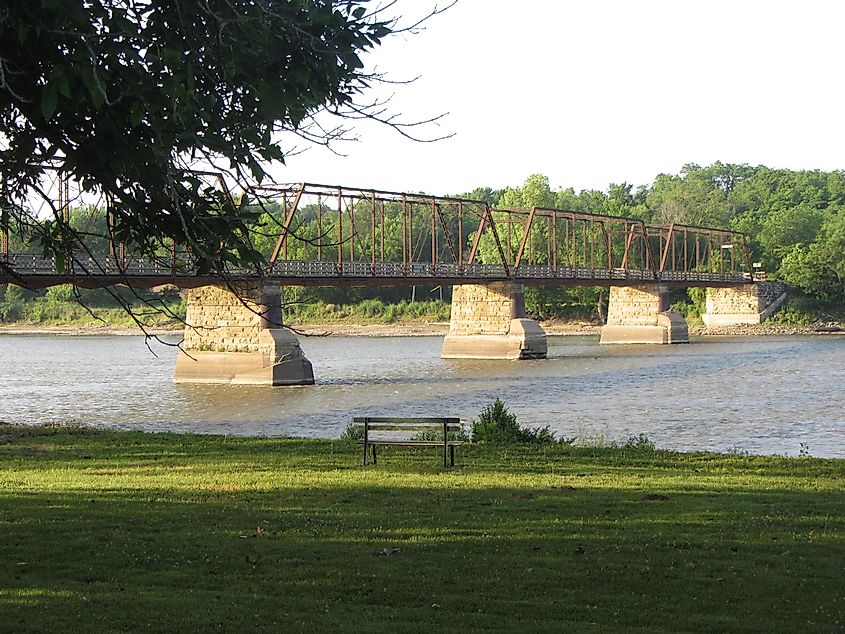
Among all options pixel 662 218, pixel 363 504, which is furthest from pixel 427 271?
pixel 662 218

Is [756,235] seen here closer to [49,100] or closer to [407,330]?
[407,330]

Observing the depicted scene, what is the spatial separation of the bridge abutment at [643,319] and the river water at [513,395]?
14.3m

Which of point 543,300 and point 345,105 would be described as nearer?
point 345,105

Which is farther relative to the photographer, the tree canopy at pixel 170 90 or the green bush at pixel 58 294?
the green bush at pixel 58 294

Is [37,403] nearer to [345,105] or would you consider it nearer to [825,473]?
[825,473]

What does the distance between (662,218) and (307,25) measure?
567 ft

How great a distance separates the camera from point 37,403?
163 feet

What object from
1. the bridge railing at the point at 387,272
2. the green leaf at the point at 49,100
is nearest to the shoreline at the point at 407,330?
the bridge railing at the point at 387,272

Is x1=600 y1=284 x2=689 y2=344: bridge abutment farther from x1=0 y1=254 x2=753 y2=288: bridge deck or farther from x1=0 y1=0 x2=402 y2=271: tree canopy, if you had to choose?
x1=0 y1=0 x2=402 y2=271: tree canopy

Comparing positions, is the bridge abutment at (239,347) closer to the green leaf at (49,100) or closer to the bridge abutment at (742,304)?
the green leaf at (49,100)

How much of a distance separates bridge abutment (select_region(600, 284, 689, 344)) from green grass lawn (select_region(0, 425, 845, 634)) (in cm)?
9020

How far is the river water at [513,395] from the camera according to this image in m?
37.7

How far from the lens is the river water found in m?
37.7

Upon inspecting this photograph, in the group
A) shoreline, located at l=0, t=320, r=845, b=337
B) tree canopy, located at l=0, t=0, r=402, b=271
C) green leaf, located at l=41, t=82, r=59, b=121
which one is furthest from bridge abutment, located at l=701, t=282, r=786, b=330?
green leaf, located at l=41, t=82, r=59, b=121
